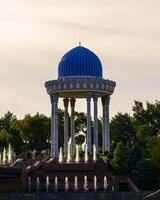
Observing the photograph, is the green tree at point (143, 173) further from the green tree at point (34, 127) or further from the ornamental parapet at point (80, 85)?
the green tree at point (34, 127)

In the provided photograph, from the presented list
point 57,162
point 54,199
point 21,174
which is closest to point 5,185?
point 21,174

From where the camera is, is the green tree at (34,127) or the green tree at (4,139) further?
the green tree at (4,139)

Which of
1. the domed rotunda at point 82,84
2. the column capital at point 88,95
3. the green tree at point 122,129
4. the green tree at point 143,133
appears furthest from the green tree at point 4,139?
the column capital at point 88,95

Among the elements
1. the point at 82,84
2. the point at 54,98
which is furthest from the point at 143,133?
the point at 82,84

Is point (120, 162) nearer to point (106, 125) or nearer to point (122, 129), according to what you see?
point (106, 125)

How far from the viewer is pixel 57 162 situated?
63219 millimetres

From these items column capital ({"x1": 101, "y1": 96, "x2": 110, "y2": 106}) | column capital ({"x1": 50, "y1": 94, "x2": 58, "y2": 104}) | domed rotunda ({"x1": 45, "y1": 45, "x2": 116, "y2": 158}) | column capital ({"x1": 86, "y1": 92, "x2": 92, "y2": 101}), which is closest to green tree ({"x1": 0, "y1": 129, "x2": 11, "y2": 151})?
domed rotunda ({"x1": 45, "y1": 45, "x2": 116, "y2": 158})

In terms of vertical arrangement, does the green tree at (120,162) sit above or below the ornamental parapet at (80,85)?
below

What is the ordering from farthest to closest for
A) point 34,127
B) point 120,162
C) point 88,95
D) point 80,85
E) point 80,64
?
point 34,127, point 80,64, point 88,95, point 80,85, point 120,162

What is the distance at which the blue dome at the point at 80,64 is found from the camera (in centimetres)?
7444

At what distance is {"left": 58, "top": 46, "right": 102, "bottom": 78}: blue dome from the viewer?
74438mm

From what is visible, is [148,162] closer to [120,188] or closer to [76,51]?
[120,188]

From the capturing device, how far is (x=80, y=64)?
74.6 meters

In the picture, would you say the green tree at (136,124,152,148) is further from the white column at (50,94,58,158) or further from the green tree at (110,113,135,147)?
the white column at (50,94,58,158)
